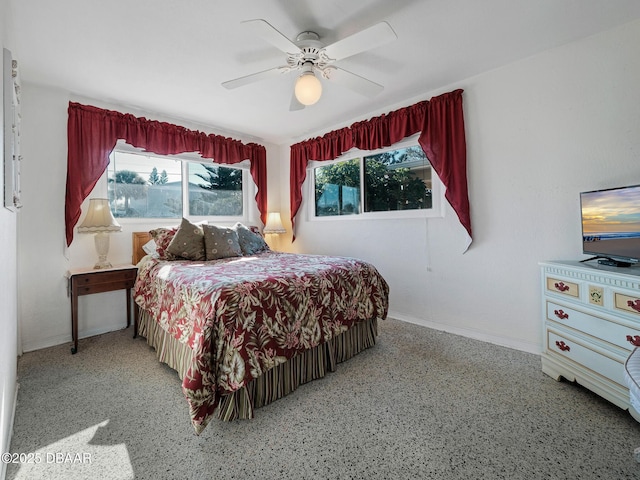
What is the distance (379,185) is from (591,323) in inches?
89.5

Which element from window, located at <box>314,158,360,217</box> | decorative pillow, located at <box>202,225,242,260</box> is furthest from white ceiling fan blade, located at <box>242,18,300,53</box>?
window, located at <box>314,158,360,217</box>

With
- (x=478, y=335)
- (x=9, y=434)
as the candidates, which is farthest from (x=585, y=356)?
(x=9, y=434)

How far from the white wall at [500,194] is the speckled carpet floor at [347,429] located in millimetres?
624

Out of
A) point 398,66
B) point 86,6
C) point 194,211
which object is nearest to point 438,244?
point 398,66

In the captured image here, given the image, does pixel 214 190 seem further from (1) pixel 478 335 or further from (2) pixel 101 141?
(1) pixel 478 335

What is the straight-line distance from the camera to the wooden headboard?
9.99 feet

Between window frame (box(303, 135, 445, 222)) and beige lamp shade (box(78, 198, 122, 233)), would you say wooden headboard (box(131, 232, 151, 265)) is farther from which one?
window frame (box(303, 135, 445, 222))

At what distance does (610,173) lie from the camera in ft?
6.47

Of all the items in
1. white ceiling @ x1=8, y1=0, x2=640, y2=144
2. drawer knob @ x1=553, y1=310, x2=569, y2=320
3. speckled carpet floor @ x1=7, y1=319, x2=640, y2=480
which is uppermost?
white ceiling @ x1=8, y1=0, x2=640, y2=144

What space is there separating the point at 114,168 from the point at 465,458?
12.5ft

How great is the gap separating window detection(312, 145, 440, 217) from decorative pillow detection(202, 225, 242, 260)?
1468 millimetres

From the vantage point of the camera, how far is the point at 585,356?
1.68m

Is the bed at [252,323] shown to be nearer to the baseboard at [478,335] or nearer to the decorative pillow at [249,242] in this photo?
the decorative pillow at [249,242]

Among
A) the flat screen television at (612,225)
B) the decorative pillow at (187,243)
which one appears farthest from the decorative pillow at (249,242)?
the flat screen television at (612,225)
